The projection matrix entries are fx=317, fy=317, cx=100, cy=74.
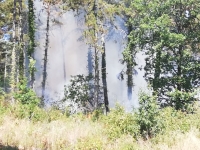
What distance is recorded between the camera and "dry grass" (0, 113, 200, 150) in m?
8.30

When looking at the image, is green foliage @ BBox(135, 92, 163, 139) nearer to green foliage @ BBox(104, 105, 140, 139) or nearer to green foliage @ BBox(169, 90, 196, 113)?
green foliage @ BBox(104, 105, 140, 139)

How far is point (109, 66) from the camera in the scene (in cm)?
2420

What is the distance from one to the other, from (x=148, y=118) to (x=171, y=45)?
831 centimetres

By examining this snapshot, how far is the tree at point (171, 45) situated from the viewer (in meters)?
17.9

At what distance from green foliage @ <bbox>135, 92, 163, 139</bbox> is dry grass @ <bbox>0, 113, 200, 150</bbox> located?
26.2 inches

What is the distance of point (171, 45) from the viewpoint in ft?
57.7

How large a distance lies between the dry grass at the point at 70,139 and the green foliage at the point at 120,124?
0.27 meters

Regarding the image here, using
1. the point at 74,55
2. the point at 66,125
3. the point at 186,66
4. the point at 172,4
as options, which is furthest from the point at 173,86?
the point at 66,125

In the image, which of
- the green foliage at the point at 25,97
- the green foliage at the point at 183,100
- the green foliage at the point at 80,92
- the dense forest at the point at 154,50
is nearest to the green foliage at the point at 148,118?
the dense forest at the point at 154,50

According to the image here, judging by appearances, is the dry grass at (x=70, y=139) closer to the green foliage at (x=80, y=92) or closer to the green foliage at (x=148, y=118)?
the green foliage at (x=148, y=118)

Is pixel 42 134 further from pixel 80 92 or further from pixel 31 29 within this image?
pixel 31 29

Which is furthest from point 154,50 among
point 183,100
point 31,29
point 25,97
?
point 31,29

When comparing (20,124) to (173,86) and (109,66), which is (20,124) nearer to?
(173,86)

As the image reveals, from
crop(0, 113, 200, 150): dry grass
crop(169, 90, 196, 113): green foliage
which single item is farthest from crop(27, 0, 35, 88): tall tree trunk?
crop(0, 113, 200, 150): dry grass
